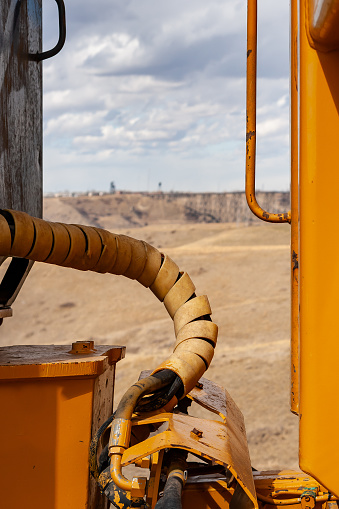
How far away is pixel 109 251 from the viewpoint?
7.95ft

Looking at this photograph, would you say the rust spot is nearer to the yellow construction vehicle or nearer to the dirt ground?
the yellow construction vehicle

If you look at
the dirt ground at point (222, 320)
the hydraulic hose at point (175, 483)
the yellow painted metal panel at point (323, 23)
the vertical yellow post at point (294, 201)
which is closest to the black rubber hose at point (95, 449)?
the hydraulic hose at point (175, 483)

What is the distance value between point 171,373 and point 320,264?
0.88 metres

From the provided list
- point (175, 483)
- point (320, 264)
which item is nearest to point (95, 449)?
point (175, 483)

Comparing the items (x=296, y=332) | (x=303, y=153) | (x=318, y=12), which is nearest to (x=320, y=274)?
(x=303, y=153)

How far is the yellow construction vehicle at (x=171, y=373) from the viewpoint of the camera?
4.60 ft

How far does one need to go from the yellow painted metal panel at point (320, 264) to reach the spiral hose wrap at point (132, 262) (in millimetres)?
753

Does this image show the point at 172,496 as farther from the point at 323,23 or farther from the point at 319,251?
the point at 323,23

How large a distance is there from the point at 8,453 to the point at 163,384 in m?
0.60

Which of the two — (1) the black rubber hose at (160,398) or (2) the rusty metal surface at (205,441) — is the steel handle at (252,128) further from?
(2) the rusty metal surface at (205,441)

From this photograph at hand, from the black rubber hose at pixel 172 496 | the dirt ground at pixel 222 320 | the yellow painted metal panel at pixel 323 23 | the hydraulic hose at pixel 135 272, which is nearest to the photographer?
the yellow painted metal panel at pixel 323 23

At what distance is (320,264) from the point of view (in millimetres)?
1404

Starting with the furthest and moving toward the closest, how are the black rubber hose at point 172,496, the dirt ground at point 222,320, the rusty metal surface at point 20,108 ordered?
the dirt ground at point 222,320 < the rusty metal surface at point 20,108 < the black rubber hose at point 172,496

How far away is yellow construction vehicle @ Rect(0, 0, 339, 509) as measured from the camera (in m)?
1.40
